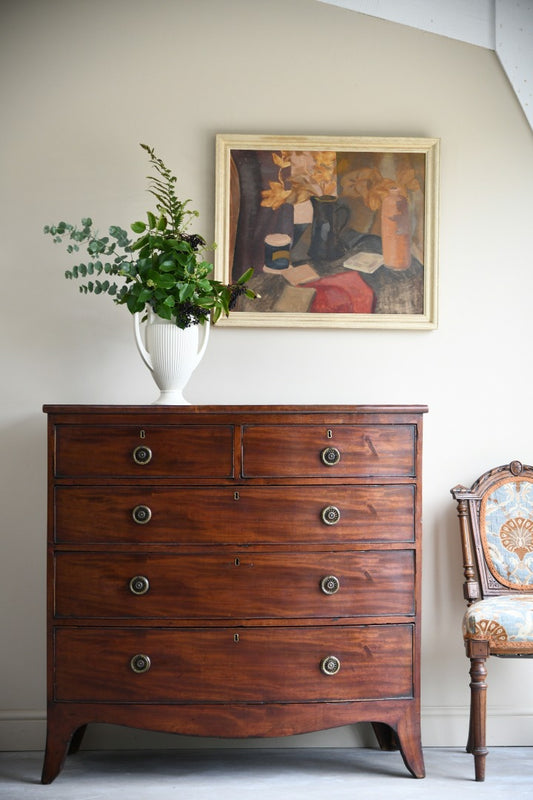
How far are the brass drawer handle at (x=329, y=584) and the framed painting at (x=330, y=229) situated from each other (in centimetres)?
105

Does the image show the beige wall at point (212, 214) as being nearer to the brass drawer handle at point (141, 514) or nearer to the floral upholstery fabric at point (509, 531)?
the floral upholstery fabric at point (509, 531)

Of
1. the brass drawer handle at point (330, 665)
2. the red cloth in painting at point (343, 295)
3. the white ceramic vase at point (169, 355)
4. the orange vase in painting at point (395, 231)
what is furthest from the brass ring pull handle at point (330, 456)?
the orange vase in painting at point (395, 231)

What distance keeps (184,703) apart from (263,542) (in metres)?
0.58

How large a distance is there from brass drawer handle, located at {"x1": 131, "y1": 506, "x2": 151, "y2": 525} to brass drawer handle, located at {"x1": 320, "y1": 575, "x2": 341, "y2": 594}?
2.00 ft

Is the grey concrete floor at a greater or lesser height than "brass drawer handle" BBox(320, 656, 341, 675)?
lesser

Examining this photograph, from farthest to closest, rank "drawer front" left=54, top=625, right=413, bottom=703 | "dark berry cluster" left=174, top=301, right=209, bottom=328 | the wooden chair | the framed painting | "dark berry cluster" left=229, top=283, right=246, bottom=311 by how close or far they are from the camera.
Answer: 1. the framed painting
2. the wooden chair
3. "dark berry cluster" left=229, top=283, right=246, bottom=311
4. "dark berry cluster" left=174, top=301, right=209, bottom=328
5. "drawer front" left=54, top=625, right=413, bottom=703

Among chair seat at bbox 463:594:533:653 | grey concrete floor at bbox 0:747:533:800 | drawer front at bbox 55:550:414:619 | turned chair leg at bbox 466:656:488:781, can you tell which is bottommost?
grey concrete floor at bbox 0:747:533:800

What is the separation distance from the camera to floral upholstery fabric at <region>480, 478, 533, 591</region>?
302cm

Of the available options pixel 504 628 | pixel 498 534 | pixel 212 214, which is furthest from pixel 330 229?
pixel 504 628

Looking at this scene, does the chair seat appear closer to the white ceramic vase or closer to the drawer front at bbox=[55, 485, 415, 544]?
the drawer front at bbox=[55, 485, 415, 544]

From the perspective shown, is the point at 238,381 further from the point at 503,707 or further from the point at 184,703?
the point at 503,707

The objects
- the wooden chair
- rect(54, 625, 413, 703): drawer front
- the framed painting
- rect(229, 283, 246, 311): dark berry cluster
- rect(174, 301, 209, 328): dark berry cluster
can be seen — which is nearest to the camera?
rect(54, 625, 413, 703): drawer front

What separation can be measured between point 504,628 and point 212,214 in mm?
1907

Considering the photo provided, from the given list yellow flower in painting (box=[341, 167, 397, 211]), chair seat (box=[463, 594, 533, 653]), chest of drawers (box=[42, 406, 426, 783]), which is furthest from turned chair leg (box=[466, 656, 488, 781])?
yellow flower in painting (box=[341, 167, 397, 211])
